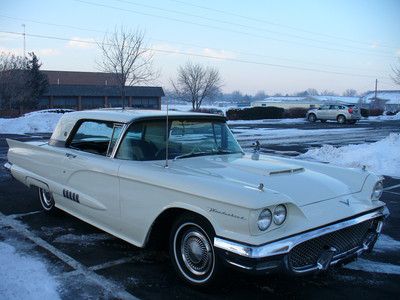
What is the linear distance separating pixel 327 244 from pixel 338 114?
32.8 meters

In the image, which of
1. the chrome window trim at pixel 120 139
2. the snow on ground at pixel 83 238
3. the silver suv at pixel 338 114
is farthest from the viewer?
the silver suv at pixel 338 114

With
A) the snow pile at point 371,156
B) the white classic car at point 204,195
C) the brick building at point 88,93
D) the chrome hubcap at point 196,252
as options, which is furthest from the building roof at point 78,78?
the chrome hubcap at point 196,252

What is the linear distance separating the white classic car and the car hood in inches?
0.4

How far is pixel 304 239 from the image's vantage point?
132 inches

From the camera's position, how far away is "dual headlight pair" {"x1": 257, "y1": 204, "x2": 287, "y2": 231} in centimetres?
329

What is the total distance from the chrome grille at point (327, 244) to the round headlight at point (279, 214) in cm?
24

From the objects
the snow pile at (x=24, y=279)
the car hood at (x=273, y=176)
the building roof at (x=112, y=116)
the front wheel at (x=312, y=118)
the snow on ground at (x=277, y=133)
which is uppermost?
the building roof at (x=112, y=116)

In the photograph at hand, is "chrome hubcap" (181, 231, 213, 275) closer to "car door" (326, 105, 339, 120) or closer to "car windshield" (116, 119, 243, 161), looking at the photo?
"car windshield" (116, 119, 243, 161)

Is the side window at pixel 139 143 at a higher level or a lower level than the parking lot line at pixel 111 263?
higher

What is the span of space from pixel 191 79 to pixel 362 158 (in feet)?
140

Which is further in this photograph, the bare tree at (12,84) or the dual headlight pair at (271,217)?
the bare tree at (12,84)

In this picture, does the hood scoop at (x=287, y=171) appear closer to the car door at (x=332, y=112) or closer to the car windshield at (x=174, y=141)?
the car windshield at (x=174, y=141)

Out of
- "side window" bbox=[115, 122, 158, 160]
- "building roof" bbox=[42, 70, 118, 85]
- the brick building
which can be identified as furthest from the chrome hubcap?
"building roof" bbox=[42, 70, 118, 85]

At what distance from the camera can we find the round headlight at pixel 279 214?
A: 3.37 m
